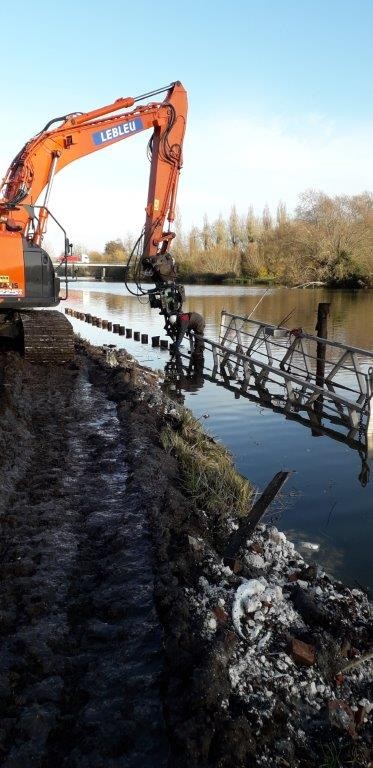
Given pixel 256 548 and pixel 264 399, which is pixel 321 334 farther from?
pixel 256 548

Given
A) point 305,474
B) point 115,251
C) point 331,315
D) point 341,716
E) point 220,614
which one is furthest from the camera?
point 115,251

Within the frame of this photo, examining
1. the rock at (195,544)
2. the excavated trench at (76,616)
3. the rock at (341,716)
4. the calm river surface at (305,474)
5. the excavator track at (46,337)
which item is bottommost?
the calm river surface at (305,474)

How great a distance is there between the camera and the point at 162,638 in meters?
3.47

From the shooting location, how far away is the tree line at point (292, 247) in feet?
163

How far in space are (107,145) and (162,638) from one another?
11.9 meters

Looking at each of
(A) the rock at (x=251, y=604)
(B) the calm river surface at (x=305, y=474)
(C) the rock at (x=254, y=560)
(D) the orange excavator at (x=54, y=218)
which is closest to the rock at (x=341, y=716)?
(A) the rock at (x=251, y=604)

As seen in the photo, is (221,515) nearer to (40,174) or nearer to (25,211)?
(25,211)

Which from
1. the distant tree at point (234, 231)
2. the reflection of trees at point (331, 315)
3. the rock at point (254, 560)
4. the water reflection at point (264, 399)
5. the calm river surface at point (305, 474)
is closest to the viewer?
the rock at point (254, 560)

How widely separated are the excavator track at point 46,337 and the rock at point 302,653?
943cm

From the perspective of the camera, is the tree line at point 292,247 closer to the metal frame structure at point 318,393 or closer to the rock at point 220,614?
the metal frame structure at point 318,393

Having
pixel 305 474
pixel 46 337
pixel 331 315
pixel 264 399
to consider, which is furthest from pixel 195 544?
pixel 331 315

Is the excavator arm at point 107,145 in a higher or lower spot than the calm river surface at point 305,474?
higher

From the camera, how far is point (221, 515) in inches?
218

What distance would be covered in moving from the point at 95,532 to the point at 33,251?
7457 millimetres
